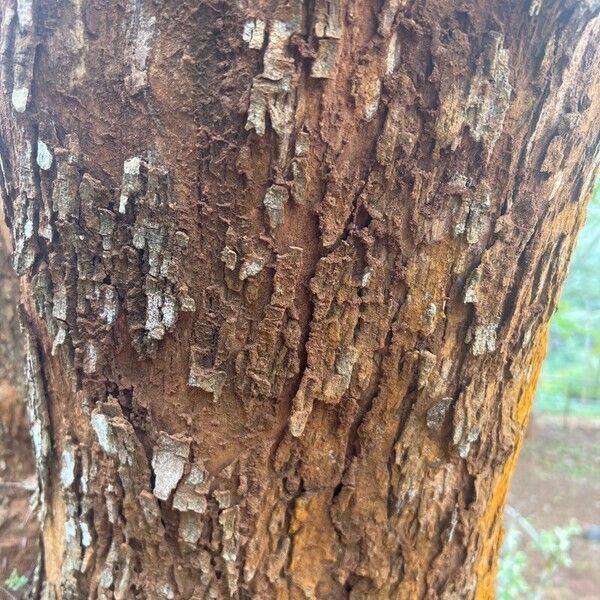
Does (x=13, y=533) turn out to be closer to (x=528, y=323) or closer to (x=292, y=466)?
(x=292, y=466)

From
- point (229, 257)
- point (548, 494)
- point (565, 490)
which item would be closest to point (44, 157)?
point (229, 257)

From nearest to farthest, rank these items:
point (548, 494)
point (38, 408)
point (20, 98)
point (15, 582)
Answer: point (20, 98) < point (38, 408) < point (15, 582) < point (548, 494)

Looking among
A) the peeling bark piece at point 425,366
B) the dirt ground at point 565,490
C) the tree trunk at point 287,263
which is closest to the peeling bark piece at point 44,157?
the tree trunk at point 287,263

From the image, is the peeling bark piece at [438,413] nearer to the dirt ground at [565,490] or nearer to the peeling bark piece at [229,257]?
the peeling bark piece at [229,257]

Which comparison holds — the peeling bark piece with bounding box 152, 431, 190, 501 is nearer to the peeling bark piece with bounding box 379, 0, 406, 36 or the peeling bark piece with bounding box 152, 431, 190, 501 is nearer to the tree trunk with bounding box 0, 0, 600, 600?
the tree trunk with bounding box 0, 0, 600, 600

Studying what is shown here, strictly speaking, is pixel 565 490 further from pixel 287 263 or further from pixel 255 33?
pixel 255 33

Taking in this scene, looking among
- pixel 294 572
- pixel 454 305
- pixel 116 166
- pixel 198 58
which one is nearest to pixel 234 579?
pixel 294 572

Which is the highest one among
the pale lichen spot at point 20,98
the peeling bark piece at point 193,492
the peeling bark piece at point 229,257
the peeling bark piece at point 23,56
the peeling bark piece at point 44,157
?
the peeling bark piece at point 23,56
